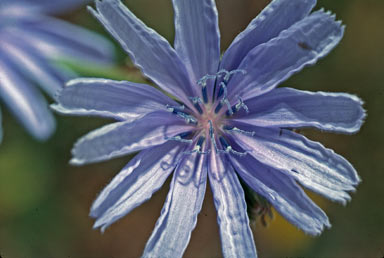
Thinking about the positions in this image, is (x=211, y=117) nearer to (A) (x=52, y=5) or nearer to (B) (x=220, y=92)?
(B) (x=220, y=92)

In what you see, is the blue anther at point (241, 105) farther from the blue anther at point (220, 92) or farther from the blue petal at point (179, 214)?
the blue petal at point (179, 214)

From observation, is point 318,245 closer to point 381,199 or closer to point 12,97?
point 381,199

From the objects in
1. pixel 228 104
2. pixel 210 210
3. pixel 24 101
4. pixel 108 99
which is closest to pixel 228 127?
pixel 228 104

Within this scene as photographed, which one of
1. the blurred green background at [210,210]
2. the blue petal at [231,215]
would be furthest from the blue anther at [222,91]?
the blurred green background at [210,210]

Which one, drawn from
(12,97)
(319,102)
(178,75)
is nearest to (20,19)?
(12,97)

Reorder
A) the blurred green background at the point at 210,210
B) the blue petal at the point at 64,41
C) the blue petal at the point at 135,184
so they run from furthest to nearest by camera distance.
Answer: the blurred green background at the point at 210,210 < the blue petal at the point at 64,41 < the blue petal at the point at 135,184

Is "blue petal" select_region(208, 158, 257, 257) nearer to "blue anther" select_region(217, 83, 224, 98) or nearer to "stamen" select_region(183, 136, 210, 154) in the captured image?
"stamen" select_region(183, 136, 210, 154)
